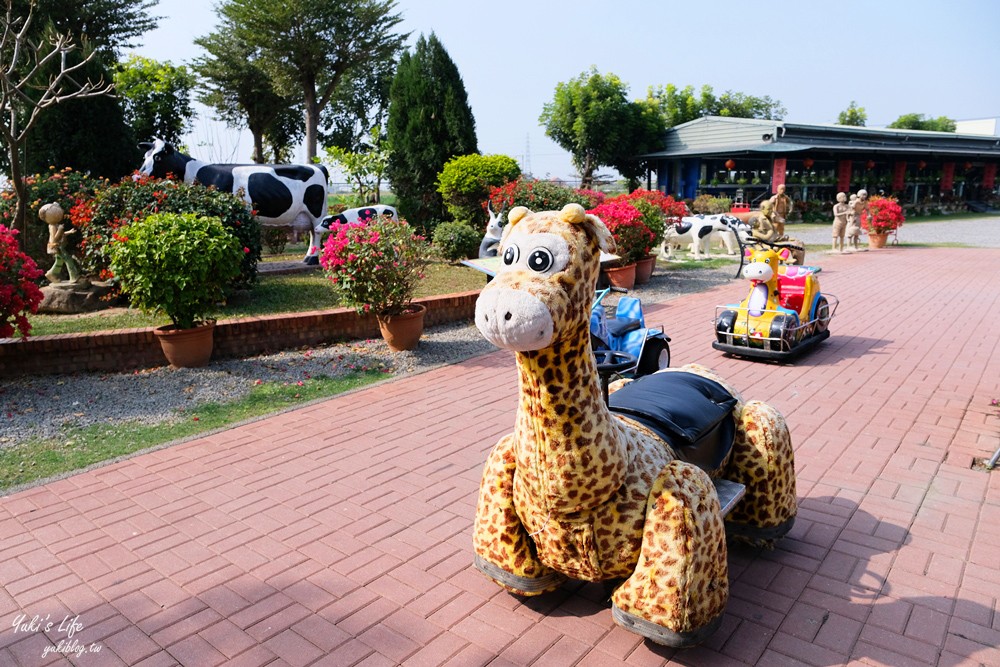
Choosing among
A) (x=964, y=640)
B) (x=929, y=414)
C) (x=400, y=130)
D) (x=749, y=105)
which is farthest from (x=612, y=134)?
(x=964, y=640)

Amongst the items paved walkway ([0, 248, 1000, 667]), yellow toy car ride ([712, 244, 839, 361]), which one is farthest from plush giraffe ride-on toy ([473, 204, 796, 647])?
yellow toy car ride ([712, 244, 839, 361])

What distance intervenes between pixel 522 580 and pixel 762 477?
139cm

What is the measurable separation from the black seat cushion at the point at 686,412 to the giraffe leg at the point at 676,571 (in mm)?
398

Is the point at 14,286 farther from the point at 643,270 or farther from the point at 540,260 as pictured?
the point at 643,270

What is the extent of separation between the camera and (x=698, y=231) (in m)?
16.3

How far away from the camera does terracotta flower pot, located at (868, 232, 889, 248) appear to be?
18827mm

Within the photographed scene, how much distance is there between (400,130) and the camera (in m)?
17.7

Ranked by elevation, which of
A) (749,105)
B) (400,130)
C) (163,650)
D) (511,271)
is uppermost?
(749,105)

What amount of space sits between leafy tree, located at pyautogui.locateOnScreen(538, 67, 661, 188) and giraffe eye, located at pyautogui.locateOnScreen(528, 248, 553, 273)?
3159 centimetres

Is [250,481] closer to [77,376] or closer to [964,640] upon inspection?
[77,376]

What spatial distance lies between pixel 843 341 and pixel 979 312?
128 inches

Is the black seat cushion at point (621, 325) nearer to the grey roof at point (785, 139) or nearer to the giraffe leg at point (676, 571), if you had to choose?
the giraffe leg at point (676, 571)

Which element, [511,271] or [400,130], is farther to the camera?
[400,130]

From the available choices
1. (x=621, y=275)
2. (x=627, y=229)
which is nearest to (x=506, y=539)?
(x=621, y=275)
